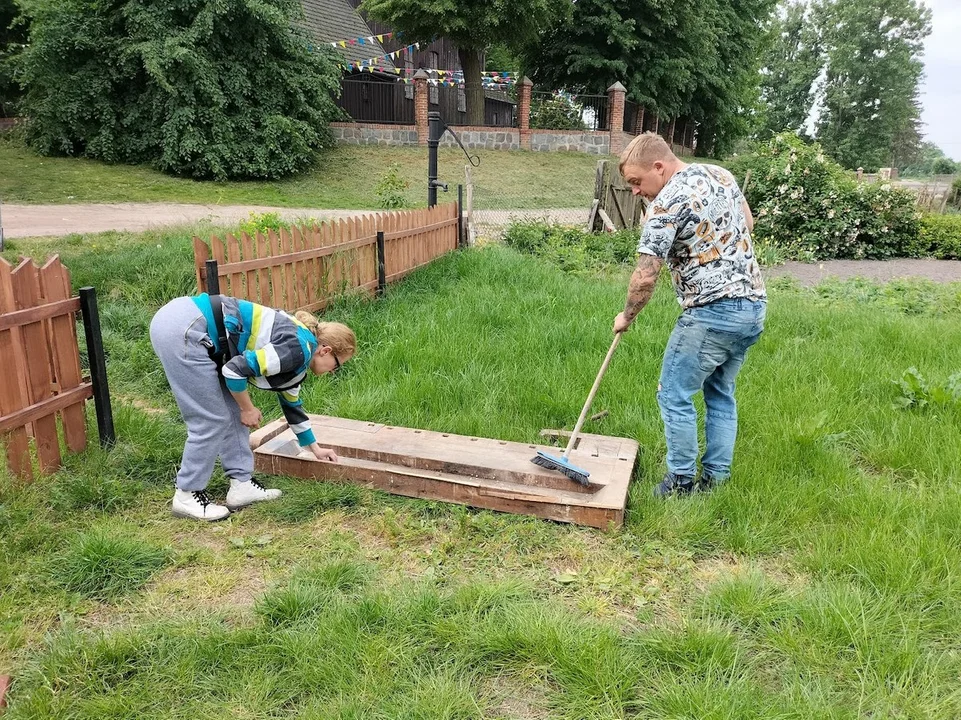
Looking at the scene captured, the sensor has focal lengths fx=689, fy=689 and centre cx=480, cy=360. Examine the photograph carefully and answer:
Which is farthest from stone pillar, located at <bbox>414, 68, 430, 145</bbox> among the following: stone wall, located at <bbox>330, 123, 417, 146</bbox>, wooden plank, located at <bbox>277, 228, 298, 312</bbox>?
wooden plank, located at <bbox>277, 228, 298, 312</bbox>

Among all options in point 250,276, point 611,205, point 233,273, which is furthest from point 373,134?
point 233,273

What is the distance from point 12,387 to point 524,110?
25.6 metres

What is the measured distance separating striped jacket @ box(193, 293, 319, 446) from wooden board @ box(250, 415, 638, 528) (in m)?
0.64

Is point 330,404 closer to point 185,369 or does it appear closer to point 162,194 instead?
point 185,369

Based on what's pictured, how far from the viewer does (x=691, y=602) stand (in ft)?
9.14

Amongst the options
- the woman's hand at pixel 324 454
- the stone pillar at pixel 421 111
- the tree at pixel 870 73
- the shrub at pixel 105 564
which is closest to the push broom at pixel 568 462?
the woman's hand at pixel 324 454

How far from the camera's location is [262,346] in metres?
3.16

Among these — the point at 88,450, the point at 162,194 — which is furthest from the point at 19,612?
the point at 162,194

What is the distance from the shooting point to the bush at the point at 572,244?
9867 millimetres

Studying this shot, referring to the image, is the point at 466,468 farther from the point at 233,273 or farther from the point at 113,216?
the point at 113,216

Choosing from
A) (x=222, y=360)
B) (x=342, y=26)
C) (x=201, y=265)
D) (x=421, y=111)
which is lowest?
(x=222, y=360)

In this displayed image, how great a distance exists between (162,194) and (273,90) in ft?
19.8

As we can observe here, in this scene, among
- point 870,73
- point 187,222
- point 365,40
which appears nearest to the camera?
point 187,222

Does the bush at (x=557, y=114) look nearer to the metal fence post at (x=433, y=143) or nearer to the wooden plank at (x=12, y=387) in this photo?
the metal fence post at (x=433, y=143)
